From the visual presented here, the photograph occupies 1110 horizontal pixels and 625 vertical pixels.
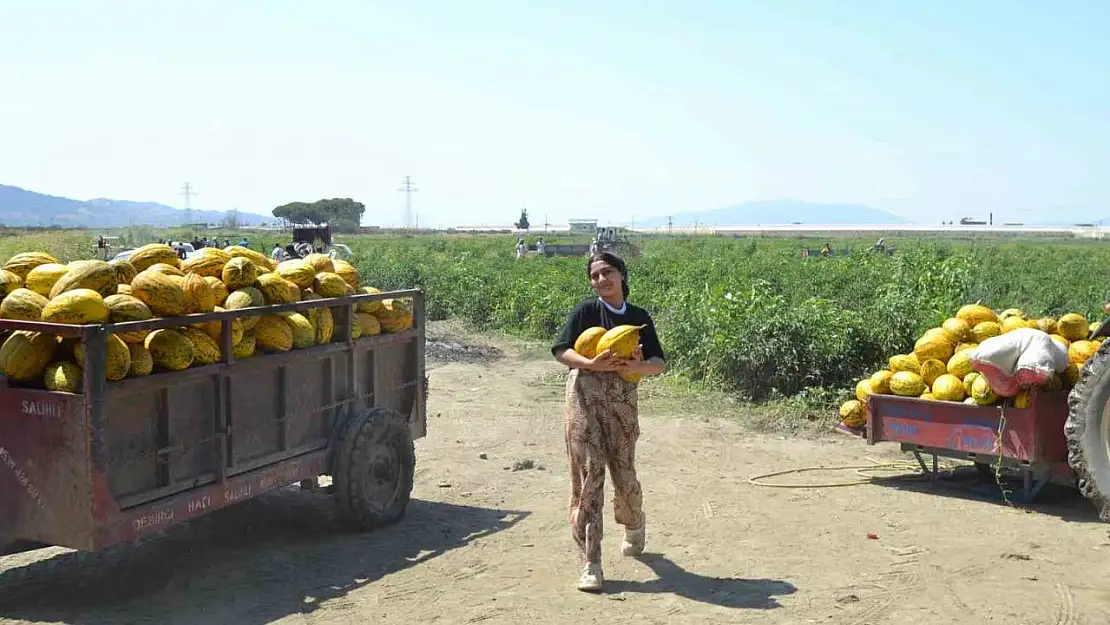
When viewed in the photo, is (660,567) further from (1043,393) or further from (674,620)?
(1043,393)

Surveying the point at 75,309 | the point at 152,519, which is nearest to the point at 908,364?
the point at 152,519

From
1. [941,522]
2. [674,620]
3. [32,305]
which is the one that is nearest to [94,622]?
[32,305]

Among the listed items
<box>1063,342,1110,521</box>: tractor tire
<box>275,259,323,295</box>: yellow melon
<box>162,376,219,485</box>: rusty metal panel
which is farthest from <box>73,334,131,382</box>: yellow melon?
<box>1063,342,1110,521</box>: tractor tire

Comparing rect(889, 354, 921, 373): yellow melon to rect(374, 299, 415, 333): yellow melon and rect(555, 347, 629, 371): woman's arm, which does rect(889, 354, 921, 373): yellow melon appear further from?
rect(374, 299, 415, 333): yellow melon

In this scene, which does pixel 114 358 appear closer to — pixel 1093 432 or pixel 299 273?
pixel 299 273

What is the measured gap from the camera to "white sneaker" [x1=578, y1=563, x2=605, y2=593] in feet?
20.2

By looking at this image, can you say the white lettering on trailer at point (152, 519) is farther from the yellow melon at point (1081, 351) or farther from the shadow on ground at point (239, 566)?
the yellow melon at point (1081, 351)

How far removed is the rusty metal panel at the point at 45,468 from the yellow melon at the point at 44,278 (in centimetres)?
78

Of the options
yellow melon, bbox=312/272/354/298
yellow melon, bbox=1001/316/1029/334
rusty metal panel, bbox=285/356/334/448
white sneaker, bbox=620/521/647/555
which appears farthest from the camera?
yellow melon, bbox=1001/316/1029/334

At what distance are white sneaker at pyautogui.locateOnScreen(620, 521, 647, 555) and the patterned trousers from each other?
539mm

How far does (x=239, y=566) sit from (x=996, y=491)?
5761 mm

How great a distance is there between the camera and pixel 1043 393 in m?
7.96

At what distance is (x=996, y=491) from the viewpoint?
8.57 metres

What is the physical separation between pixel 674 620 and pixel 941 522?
9.53ft
